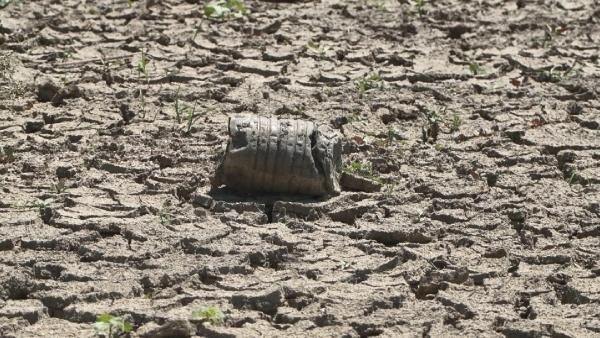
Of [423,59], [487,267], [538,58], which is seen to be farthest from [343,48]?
[487,267]

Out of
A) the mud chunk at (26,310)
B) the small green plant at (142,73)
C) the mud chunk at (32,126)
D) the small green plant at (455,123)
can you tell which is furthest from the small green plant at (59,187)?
the small green plant at (455,123)

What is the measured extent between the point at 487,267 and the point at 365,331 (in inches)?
23.6

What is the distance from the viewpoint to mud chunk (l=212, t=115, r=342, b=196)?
434cm

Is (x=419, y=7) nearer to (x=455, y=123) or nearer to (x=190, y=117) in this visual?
(x=455, y=123)

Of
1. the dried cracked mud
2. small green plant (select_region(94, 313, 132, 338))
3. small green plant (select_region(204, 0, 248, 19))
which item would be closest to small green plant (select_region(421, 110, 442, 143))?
the dried cracked mud

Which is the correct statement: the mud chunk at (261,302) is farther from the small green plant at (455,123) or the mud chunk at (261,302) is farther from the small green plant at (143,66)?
the small green plant at (143,66)

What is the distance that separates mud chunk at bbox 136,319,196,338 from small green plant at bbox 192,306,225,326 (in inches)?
2.7

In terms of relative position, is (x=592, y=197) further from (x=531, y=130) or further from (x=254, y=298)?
(x=254, y=298)

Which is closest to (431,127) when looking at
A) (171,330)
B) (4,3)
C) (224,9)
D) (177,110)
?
(177,110)

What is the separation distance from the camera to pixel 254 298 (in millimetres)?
3744

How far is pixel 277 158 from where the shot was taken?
4340 mm

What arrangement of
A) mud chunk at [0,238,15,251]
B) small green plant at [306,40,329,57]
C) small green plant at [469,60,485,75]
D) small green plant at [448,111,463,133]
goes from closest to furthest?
mud chunk at [0,238,15,251] → small green plant at [448,111,463,133] → small green plant at [469,60,485,75] → small green plant at [306,40,329,57]

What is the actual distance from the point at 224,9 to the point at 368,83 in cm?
97

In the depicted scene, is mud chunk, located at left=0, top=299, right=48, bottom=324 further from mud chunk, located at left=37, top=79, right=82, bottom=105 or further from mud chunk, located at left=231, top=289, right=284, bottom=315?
mud chunk, located at left=37, top=79, right=82, bottom=105
